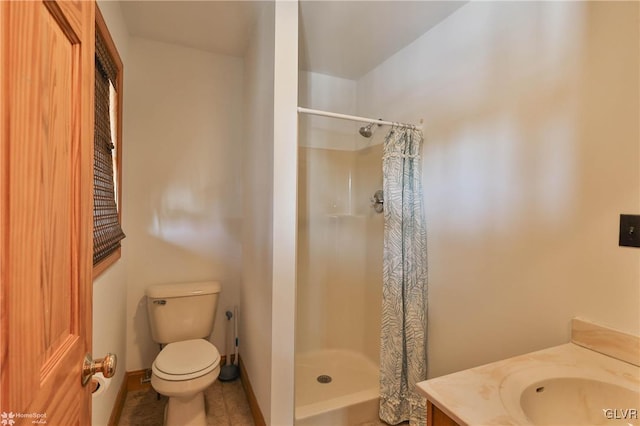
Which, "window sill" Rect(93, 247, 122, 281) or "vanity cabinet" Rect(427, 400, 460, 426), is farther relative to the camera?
"window sill" Rect(93, 247, 122, 281)

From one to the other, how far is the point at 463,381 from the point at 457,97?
58.5 inches

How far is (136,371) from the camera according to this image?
227cm

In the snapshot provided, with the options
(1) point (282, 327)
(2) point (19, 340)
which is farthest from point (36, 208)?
(1) point (282, 327)

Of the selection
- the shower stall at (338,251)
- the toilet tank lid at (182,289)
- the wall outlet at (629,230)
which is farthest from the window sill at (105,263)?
the wall outlet at (629,230)

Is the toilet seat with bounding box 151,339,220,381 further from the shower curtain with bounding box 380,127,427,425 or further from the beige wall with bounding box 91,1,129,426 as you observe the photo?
the shower curtain with bounding box 380,127,427,425

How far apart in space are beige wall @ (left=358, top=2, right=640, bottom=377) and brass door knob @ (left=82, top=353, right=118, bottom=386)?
155 centimetres

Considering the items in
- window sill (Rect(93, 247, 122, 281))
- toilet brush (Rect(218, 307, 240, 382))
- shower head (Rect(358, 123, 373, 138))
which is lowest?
toilet brush (Rect(218, 307, 240, 382))

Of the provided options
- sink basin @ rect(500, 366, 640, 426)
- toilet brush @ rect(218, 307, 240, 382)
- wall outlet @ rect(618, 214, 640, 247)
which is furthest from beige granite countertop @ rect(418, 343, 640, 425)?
toilet brush @ rect(218, 307, 240, 382)

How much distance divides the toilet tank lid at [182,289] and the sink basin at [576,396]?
1919 mm

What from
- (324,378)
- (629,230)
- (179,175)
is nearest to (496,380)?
(629,230)

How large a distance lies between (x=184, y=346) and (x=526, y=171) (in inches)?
85.1

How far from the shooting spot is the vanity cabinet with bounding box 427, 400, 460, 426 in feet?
2.50

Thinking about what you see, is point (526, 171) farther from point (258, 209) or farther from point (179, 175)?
point (179, 175)

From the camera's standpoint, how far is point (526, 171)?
4.51ft
